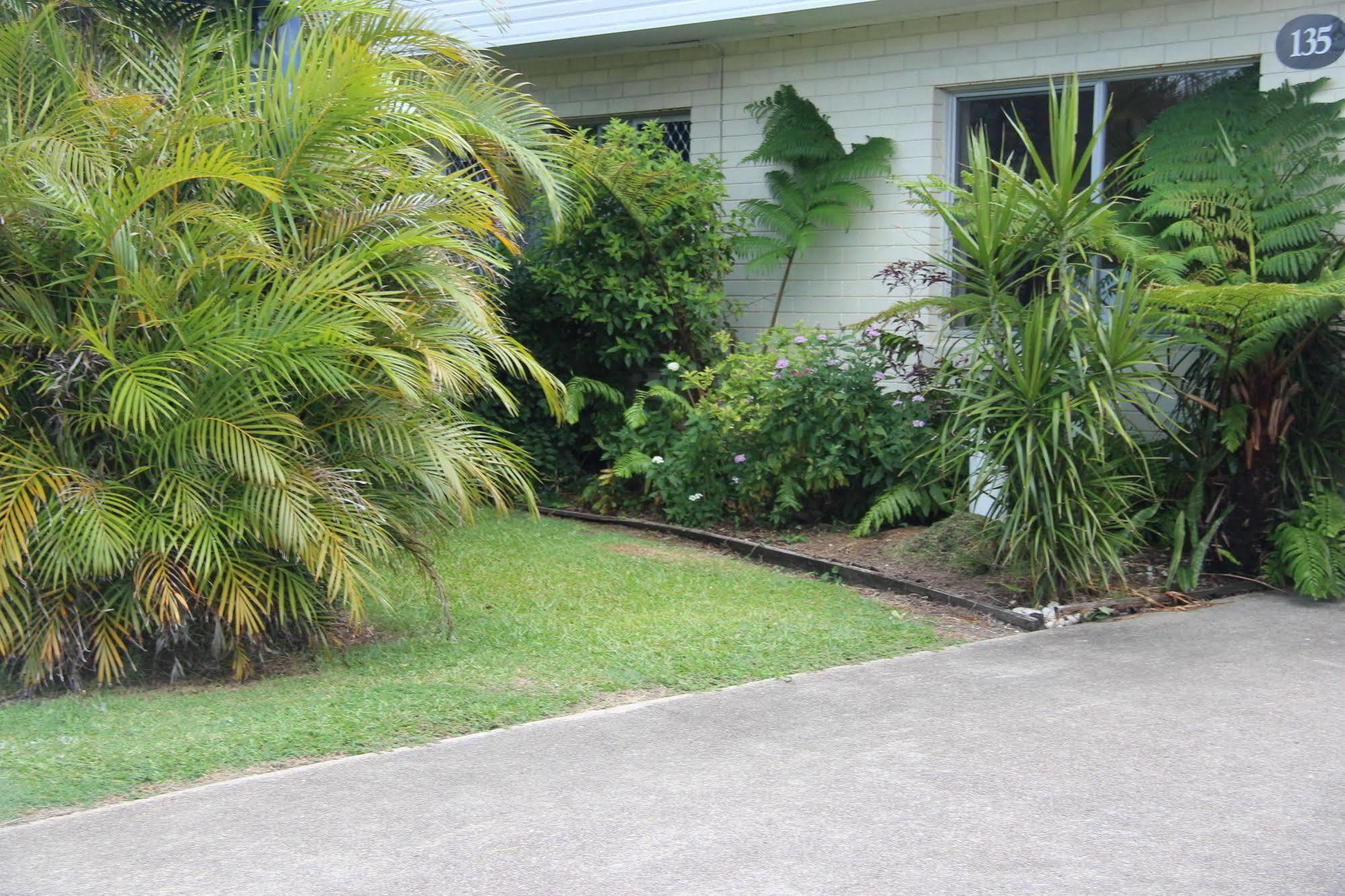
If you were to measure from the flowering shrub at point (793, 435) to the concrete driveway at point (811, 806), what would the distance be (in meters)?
3.21

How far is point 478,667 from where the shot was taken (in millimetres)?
6168

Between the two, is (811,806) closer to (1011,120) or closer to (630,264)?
(1011,120)

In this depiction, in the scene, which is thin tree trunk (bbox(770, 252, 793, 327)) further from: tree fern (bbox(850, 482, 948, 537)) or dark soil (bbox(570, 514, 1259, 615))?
tree fern (bbox(850, 482, 948, 537))

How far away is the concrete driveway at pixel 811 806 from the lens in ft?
12.7

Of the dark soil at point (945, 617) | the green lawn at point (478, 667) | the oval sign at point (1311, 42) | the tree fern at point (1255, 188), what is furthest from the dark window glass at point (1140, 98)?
the green lawn at point (478, 667)

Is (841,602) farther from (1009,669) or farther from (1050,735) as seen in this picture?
(1050,735)

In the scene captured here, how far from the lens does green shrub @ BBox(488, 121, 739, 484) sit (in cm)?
1034

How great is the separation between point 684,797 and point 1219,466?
16.3 ft

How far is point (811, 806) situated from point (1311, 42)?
6557 mm

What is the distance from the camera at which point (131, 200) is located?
5.66m

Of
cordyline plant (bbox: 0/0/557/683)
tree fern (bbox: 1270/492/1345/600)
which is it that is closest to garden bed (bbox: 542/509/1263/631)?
tree fern (bbox: 1270/492/1345/600)

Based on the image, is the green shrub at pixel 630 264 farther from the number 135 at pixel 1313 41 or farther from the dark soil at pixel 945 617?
the number 135 at pixel 1313 41

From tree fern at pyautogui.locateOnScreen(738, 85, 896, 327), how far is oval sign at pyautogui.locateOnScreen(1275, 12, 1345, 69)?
2868 millimetres

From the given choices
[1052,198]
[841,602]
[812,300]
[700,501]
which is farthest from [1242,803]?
[812,300]
